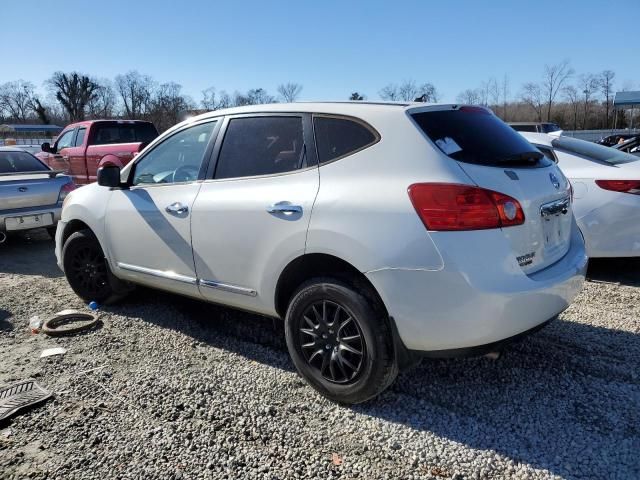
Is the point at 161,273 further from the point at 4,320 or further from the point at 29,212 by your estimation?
the point at 29,212

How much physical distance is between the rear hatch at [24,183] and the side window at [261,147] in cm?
515

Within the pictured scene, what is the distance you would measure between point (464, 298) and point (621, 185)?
3.33 m

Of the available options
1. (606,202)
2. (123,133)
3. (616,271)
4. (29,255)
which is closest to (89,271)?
(29,255)

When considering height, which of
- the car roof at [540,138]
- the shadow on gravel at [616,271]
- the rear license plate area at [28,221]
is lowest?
the shadow on gravel at [616,271]

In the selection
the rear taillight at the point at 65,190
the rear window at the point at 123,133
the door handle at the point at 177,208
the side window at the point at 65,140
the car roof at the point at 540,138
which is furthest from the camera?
the side window at the point at 65,140

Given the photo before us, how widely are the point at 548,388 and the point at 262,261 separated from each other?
1.94 metres

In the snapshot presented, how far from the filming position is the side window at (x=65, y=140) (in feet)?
39.6

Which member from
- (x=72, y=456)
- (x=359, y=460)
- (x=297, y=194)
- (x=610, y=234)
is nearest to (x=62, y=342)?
(x=72, y=456)

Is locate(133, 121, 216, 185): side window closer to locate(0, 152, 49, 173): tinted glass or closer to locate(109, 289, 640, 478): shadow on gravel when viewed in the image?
locate(109, 289, 640, 478): shadow on gravel

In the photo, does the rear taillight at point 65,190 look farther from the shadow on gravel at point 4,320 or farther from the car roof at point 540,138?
the car roof at point 540,138

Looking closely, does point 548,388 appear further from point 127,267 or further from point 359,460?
point 127,267

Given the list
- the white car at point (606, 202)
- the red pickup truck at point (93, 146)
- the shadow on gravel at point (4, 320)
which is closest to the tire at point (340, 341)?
the shadow on gravel at point (4, 320)

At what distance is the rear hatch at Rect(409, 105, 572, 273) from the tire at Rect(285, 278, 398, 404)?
0.84m

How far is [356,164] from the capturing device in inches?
114
